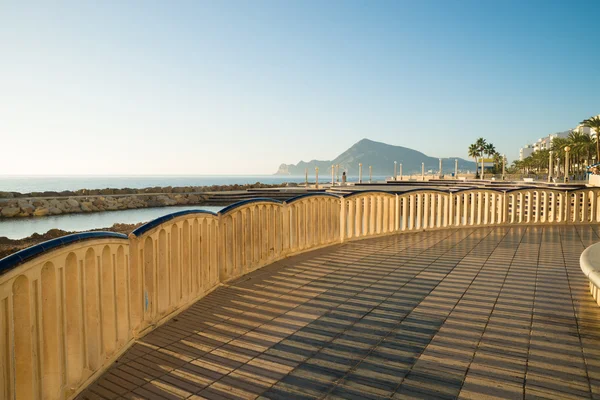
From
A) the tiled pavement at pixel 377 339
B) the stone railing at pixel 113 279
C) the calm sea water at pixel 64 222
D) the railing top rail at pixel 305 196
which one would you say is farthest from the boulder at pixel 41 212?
the tiled pavement at pixel 377 339

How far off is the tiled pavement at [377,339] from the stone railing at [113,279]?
0.70ft

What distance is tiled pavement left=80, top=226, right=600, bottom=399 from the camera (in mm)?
2574

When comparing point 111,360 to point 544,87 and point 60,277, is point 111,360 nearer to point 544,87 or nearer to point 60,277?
point 60,277

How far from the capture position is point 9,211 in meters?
28.6

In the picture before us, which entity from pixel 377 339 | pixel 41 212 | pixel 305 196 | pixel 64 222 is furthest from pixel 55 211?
pixel 377 339

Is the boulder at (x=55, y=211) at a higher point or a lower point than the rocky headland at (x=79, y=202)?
lower

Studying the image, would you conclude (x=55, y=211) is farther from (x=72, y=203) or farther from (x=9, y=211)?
(x=9, y=211)

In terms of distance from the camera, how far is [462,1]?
1944cm

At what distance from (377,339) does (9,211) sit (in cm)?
3377

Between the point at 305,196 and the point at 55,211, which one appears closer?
the point at 305,196

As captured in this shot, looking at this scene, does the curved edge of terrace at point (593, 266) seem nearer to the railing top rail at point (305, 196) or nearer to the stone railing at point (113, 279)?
the stone railing at point (113, 279)

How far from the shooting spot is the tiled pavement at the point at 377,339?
8.45 ft

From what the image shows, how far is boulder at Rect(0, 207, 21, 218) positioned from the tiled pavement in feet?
102

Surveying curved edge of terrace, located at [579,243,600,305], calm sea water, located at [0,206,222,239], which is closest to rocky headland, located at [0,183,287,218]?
calm sea water, located at [0,206,222,239]
